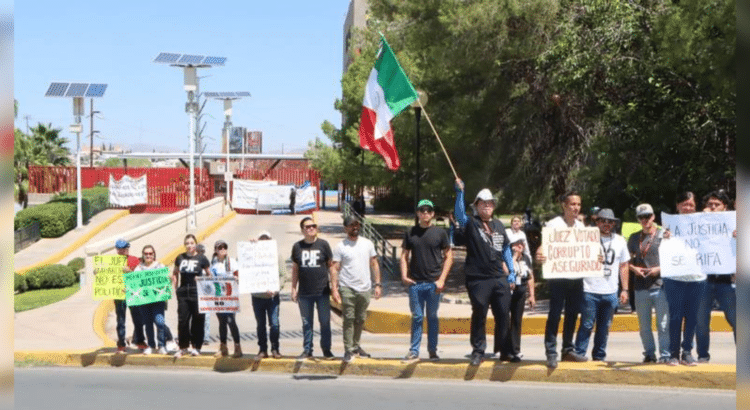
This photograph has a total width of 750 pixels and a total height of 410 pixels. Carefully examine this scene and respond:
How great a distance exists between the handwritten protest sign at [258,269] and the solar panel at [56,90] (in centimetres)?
3938

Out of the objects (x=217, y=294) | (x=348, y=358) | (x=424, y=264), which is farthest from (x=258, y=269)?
(x=424, y=264)

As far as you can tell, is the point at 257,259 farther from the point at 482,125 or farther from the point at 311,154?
the point at 311,154

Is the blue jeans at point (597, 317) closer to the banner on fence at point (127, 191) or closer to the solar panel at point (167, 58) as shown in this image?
the solar panel at point (167, 58)

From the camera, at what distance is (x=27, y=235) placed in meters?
42.9

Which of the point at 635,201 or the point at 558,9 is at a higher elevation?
the point at 558,9

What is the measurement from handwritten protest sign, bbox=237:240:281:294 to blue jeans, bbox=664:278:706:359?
4625 mm

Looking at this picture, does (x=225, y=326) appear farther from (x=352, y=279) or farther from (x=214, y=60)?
(x=214, y=60)

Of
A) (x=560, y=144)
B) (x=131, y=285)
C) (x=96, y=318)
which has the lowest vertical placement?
(x=96, y=318)

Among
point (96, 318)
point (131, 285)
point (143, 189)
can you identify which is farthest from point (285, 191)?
point (131, 285)

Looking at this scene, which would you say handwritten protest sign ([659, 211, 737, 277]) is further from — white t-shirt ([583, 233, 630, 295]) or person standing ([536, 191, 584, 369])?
person standing ([536, 191, 584, 369])

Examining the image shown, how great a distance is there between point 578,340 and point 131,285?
19.4 feet

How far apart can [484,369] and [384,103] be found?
4.65 m

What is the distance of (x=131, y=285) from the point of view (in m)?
13.1

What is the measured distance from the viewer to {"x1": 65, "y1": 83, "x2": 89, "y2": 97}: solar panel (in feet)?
157
